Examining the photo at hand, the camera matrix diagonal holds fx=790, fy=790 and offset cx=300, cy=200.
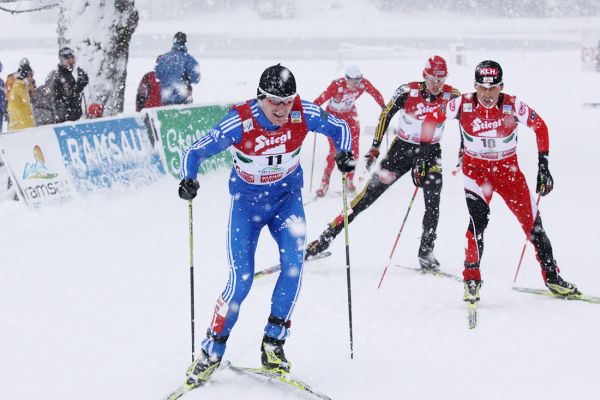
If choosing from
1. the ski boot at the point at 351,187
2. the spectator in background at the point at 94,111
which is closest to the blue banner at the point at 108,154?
the spectator in background at the point at 94,111

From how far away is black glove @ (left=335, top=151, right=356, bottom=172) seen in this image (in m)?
5.39

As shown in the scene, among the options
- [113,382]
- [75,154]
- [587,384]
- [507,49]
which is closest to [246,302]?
[113,382]

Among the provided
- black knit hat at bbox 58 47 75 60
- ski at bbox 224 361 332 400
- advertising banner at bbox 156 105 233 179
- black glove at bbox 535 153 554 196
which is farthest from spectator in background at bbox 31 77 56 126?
black glove at bbox 535 153 554 196

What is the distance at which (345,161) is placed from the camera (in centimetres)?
541

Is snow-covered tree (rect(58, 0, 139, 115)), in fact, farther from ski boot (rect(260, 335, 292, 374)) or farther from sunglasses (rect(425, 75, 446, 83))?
ski boot (rect(260, 335, 292, 374))

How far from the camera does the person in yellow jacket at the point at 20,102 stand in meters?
12.5

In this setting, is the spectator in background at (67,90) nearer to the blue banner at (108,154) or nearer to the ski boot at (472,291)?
the blue banner at (108,154)

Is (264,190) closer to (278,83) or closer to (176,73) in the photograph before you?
(278,83)

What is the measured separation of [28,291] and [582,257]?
18.4 ft

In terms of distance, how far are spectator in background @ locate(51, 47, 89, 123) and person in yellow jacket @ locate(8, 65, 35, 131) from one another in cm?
136

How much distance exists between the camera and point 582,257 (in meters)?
8.37

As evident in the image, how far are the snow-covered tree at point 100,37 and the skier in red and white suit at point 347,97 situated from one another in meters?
3.69

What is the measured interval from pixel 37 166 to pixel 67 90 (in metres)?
1.65

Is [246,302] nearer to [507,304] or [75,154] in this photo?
[507,304]
